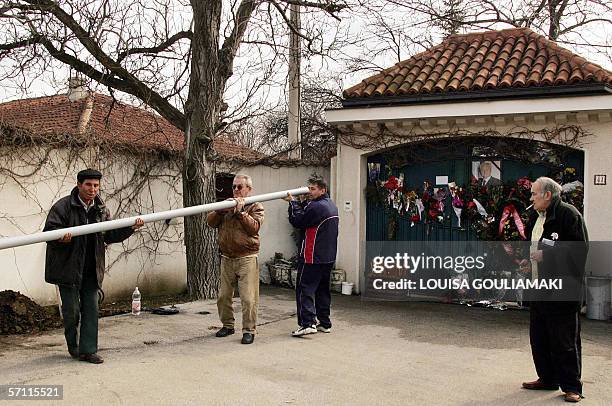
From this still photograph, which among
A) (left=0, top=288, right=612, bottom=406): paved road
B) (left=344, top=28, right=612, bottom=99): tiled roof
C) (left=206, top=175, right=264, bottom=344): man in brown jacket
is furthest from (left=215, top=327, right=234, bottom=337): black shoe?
(left=344, top=28, right=612, bottom=99): tiled roof

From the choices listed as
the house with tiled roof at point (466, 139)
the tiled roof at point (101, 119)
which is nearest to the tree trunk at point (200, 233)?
the house with tiled roof at point (466, 139)

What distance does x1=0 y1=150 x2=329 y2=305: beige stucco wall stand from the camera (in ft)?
30.2

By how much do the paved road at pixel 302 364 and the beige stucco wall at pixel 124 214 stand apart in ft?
5.75

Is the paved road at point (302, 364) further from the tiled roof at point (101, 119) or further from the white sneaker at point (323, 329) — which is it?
the tiled roof at point (101, 119)

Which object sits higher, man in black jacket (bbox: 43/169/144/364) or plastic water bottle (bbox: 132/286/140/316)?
man in black jacket (bbox: 43/169/144/364)

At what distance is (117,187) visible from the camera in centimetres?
1084

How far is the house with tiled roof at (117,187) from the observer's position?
362 inches

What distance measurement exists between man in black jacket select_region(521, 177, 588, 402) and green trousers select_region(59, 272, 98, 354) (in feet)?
13.3

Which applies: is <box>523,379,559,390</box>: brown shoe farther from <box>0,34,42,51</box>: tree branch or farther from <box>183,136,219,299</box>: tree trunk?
<box>0,34,42,51</box>: tree branch

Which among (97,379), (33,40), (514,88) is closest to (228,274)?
(97,379)

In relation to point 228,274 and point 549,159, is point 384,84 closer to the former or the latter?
point 549,159

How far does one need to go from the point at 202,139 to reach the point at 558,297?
239 inches

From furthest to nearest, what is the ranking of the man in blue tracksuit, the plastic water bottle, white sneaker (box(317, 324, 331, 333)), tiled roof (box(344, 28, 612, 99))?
1. tiled roof (box(344, 28, 612, 99))
2. the plastic water bottle
3. white sneaker (box(317, 324, 331, 333))
4. the man in blue tracksuit

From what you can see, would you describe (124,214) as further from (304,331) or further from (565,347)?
(565,347)
